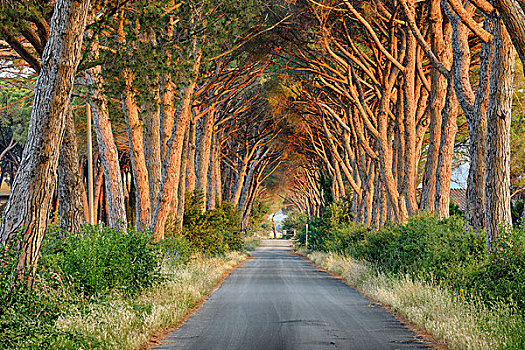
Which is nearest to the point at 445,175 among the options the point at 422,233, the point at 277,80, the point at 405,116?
the point at 422,233

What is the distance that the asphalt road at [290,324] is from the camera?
9898mm

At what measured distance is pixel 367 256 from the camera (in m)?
24.0

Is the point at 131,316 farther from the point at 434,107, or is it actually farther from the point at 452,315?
the point at 434,107

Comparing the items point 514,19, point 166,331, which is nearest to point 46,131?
point 166,331

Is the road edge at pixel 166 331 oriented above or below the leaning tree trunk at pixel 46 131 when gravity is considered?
below

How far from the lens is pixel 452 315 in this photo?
11203 mm

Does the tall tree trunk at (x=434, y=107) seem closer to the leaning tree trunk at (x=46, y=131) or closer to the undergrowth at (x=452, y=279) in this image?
the undergrowth at (x=452, y=279)

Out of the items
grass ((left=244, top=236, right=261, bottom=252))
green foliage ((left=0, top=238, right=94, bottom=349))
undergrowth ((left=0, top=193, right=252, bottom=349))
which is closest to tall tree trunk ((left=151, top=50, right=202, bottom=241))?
undergrowth ((left=0, top=193, right=252, bottom=349))

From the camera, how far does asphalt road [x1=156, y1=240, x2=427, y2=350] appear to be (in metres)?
9.90

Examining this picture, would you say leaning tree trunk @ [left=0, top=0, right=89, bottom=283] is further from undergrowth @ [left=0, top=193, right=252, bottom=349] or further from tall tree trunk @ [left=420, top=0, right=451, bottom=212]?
tall tree trunk @ [left=420, top=0, right=451, bottom=212]

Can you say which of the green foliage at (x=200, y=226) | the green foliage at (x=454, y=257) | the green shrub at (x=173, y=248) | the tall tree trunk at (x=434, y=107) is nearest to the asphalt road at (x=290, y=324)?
the green foliage at (x=454, y=257)

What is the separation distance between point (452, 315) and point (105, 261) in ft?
21.5

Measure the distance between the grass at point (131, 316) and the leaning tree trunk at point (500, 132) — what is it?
6.41 m

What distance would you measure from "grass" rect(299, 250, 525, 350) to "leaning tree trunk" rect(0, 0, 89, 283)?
254 inches
